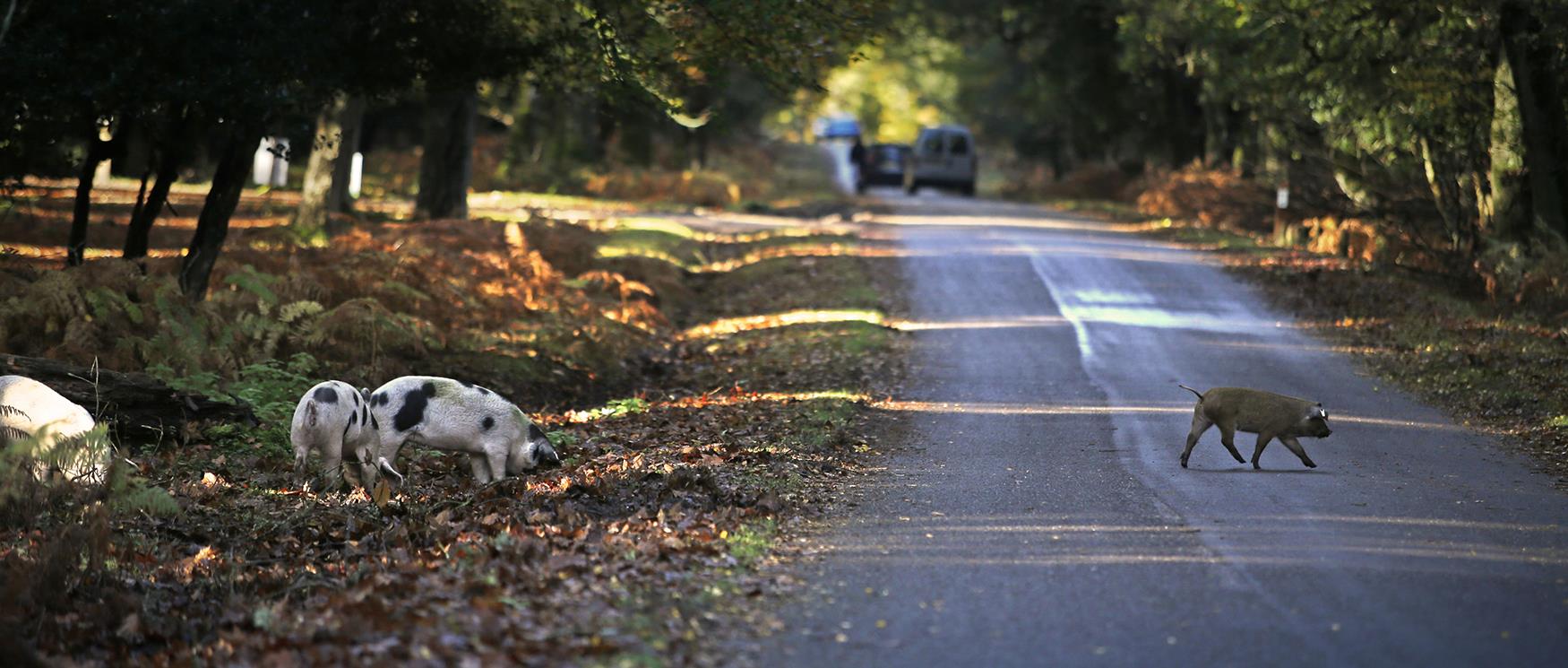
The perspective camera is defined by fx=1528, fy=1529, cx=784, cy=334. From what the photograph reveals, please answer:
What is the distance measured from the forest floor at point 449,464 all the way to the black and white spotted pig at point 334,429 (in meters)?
0.22

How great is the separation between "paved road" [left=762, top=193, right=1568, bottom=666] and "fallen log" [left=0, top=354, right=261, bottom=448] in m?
5.77

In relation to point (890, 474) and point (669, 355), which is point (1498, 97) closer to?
point (669, 355)

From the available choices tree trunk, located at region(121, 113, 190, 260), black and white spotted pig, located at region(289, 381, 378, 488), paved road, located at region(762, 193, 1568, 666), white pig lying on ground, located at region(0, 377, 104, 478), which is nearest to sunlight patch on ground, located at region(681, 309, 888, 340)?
paved road, located at region(762, 193, 1568, 666)

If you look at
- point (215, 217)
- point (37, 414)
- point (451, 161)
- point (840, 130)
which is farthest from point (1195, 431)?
point (840, 130)

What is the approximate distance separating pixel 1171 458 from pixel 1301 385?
196 inches

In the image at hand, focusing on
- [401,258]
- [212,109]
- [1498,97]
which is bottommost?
[401,258]

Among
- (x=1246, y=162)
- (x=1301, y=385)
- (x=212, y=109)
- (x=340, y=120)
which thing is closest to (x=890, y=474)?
(x=1301, y=385)

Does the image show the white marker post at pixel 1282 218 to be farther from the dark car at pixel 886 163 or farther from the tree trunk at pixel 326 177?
the dark car at pixel 886 163

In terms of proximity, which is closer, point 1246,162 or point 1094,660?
point 1094,660

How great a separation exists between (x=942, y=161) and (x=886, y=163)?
8.24 feet

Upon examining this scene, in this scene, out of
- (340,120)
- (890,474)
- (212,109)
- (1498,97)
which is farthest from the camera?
(340,120)

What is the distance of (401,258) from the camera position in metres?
18.8

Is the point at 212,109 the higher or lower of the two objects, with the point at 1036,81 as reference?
lower

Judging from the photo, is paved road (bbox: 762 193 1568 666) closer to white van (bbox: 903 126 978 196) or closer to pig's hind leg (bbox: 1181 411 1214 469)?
pig's hind leg (bbox: 1181 411 1214 469)
